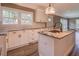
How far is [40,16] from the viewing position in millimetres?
3125

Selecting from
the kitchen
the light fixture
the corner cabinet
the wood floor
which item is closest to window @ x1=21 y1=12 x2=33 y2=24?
the kitchen

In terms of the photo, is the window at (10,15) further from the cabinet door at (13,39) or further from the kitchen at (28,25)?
the cabinet door at (13,39)

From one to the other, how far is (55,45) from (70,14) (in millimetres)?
1480

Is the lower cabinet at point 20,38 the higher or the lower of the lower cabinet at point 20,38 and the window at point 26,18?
the lower

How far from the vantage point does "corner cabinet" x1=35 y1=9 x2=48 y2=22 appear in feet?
9.65

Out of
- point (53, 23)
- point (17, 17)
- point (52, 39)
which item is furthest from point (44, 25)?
point (52, 39)

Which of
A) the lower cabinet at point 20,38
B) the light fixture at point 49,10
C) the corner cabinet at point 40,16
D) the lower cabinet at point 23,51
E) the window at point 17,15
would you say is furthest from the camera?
the lower cabinet at point 20,38

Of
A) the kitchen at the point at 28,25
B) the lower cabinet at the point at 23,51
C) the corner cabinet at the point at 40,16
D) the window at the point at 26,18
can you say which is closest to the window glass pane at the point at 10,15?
the kitchen at the point at 28,25

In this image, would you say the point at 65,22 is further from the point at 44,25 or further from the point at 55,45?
the point at 55,45

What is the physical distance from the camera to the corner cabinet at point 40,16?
2.94 m

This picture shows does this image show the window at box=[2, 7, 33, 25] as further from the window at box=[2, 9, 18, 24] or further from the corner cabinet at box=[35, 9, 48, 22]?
the corner cabinet at box=[35, 9, 48, 22]

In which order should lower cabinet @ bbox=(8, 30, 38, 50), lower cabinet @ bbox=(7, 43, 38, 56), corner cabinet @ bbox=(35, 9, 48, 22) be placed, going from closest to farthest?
1. lower cabinet @ bbox=(7, 43, 38, 56)
2. corner cabinet @ bbox=(35, 9, 48, 22)
3. lower cabinet @ bbox=(8, 30, 38, 50)

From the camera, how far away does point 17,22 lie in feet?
10.7

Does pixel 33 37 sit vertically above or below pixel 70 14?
below
